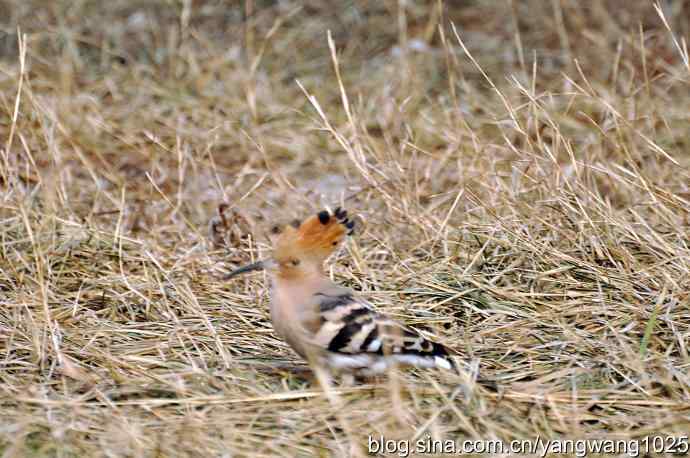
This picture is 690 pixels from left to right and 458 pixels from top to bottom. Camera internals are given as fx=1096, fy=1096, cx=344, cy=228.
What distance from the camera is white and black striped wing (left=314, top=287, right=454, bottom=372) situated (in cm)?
289

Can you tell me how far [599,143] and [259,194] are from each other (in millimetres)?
1500

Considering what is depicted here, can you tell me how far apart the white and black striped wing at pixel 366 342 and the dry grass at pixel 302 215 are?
0.07 metres

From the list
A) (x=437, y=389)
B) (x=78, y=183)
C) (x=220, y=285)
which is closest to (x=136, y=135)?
(x=78, y=183)

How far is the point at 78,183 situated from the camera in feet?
16.0

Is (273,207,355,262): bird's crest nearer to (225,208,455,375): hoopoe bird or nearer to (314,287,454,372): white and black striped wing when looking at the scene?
(225,208,455,375): hoopoe bird

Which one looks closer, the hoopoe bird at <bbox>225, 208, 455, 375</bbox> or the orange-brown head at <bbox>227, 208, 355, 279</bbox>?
the hoopoe bird at <bbox>225, 208, 455, 375</bbox>

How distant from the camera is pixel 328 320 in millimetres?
2934

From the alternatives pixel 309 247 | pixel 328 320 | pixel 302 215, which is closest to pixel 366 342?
pixel 328 320

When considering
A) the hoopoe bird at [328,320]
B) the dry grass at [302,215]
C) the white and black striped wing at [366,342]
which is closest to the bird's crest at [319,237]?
the hoopoe bird at [328,320]

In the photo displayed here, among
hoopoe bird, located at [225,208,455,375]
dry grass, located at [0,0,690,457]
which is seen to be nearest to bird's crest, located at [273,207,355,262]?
hoopoe bird, located at [225,208,455,375]

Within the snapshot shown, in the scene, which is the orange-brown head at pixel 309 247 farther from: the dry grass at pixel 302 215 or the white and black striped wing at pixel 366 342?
the dry grass at pixel 302 215

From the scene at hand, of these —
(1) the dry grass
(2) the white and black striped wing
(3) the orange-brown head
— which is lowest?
(1) the dry grass

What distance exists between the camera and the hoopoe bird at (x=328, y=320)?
2.89 metres

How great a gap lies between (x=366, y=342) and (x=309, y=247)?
1.11 feet
